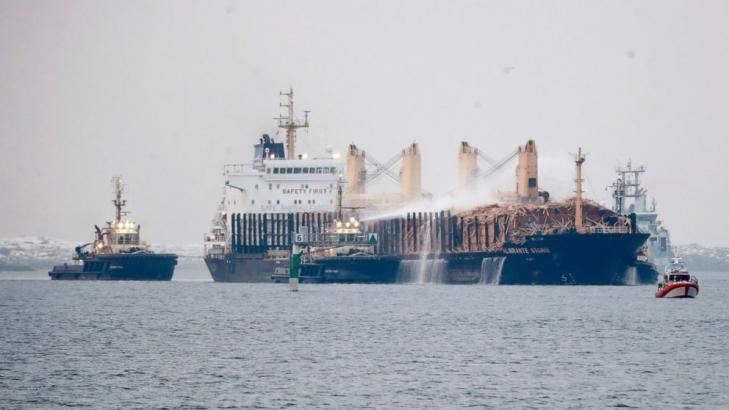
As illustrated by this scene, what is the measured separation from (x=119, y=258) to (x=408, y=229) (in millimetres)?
28243

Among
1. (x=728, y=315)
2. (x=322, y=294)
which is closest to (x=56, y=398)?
(x=728, y=315)

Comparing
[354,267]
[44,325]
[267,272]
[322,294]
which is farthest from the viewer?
[267,272]

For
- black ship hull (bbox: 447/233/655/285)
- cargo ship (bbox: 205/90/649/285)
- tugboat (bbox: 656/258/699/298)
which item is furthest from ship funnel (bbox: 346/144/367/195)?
tugboat (bbox: 656/258/699/298)

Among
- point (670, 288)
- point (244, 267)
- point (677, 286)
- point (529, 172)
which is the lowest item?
point (670, 288)

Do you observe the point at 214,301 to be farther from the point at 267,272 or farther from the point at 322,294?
the point at 267,272

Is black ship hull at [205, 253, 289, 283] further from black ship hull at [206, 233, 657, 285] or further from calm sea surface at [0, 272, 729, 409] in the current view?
calm sea surface at [0, 272, 729, 409]

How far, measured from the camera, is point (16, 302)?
102m

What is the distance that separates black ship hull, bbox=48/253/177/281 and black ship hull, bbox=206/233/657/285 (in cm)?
1104

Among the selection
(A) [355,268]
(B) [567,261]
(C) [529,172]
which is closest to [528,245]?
(B) [567,261]

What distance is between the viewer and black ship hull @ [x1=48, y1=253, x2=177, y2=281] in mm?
138625

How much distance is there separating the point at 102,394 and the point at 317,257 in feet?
278

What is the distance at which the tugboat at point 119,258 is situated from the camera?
5468 inches

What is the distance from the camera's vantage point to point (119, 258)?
138m

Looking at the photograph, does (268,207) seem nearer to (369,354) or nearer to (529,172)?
(529,172)
